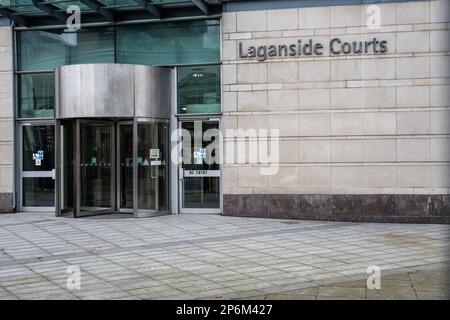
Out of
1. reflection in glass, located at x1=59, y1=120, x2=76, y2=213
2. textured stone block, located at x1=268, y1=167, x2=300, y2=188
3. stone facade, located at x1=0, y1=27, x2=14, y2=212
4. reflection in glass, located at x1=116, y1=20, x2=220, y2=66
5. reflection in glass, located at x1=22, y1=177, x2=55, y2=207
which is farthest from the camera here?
reflection in glass, located at x1=22, y1=177, x2=55, y2=207

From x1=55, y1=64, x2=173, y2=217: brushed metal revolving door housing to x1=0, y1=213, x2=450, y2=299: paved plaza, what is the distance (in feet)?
2.85

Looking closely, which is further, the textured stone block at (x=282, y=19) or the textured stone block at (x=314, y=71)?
the textured stone block at (x=282, y=19)

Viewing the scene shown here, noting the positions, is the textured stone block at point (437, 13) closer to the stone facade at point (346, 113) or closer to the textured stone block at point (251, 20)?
the stone facade at point (346, 113)

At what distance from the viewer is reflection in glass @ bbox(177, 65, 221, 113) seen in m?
13.5

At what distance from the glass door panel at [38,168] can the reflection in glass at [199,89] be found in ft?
11.7

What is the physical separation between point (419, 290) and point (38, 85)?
1120cm

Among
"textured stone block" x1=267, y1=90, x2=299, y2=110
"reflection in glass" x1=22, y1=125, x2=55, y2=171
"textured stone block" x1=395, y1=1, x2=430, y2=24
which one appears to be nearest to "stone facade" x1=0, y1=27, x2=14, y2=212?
"reflection in glass" x1=22, y1=125, x2=55, y2=171

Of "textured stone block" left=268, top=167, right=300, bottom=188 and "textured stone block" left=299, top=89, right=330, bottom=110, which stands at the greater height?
"textured stone block" left=299, top=89, right=330, bottom=110

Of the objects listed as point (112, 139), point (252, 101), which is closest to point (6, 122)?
point (112, 139)

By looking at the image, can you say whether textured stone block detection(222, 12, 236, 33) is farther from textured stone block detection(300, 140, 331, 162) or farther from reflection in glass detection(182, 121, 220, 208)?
textured stone block detection(300, 140, 331, 162)

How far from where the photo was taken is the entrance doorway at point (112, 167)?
1338 centimetres

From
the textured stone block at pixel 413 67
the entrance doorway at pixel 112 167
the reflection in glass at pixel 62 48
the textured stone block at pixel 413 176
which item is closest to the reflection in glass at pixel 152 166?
the entrance doorway at pixel 112 167
